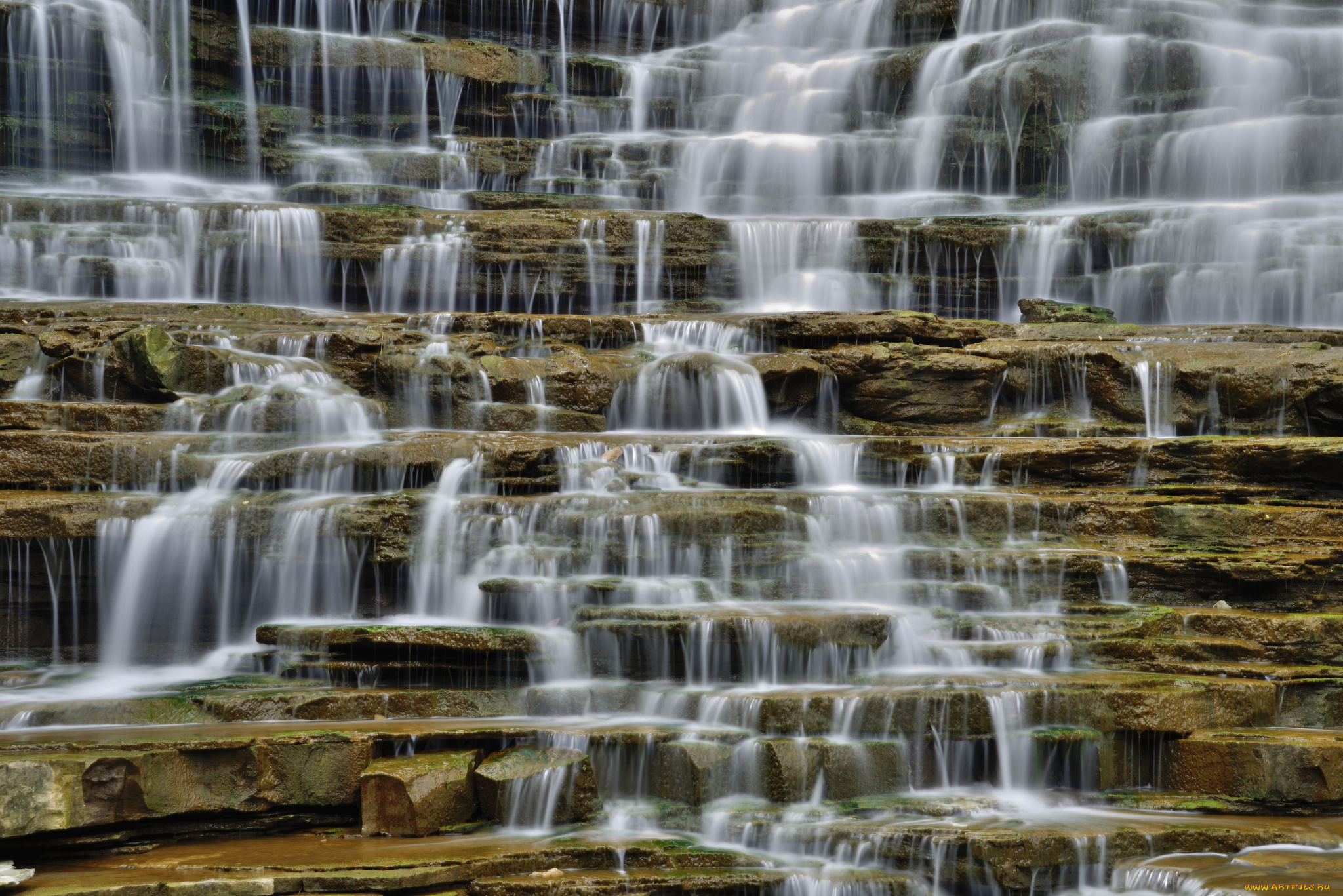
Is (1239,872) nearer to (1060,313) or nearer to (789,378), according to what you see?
(789,378)

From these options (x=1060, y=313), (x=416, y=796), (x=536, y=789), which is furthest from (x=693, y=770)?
(x=1060, y=313)

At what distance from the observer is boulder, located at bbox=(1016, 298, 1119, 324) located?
14797 millimetres

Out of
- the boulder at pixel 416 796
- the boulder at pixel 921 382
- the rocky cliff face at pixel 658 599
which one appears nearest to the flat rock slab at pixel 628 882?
the rocky cliff face at pixel 658 599

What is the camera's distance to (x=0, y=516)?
904 cm

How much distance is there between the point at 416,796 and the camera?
6.61m

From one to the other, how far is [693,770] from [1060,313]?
10.2 meters

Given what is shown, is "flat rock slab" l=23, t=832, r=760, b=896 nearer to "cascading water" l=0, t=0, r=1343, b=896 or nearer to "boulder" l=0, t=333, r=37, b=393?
"cascading water" l=0, t=0, r=1343, b=896

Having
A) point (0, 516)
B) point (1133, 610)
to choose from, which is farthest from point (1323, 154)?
point (0, 516)

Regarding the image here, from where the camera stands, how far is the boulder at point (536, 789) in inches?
266

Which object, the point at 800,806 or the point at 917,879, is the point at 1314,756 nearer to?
the point at 917,879

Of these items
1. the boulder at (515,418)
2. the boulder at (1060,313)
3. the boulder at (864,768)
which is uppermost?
the boulder at (1060,313)

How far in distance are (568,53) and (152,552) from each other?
60.3 feet

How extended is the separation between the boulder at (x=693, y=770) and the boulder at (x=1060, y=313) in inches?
373

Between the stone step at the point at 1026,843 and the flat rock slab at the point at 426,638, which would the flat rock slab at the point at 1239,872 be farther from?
the flat rock slab at the point at 426,638
